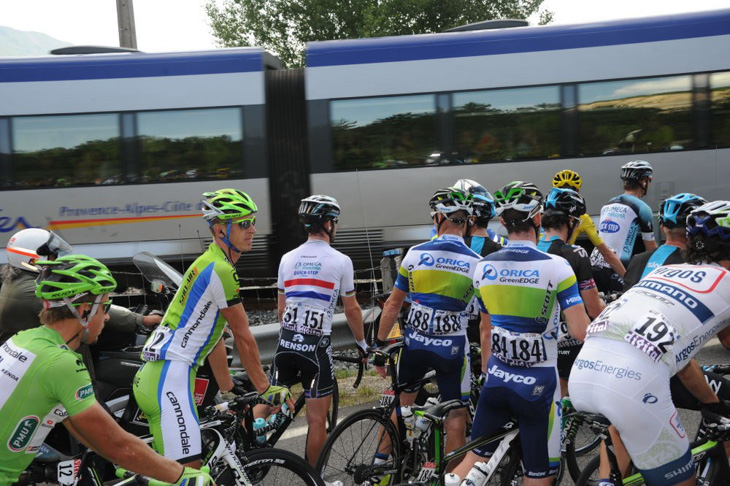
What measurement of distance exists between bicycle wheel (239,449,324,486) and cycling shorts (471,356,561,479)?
35.6 inches

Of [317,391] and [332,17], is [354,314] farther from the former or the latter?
[332,17]

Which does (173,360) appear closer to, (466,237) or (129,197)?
(466,237)

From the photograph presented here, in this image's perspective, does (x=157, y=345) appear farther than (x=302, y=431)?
No

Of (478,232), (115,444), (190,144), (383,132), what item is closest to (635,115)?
(383,132)

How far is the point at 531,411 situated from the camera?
3803 millimetres

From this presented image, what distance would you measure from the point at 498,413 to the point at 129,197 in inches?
412

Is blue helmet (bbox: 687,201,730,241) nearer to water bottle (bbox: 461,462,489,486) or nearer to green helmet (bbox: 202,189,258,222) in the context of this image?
water bottle (bbox: 461,462,489,486)

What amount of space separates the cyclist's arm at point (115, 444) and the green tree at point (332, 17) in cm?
2685

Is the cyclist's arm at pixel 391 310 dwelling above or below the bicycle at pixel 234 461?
above

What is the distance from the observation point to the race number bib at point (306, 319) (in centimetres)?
499

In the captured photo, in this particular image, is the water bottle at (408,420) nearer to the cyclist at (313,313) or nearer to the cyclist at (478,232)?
→ the cyclist at (313,313)

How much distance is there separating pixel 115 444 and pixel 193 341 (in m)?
1.31

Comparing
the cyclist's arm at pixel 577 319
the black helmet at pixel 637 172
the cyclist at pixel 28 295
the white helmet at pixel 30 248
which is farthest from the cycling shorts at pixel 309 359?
the black helmet at pixel 637 172

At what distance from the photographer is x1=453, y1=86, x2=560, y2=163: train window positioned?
12727mm
